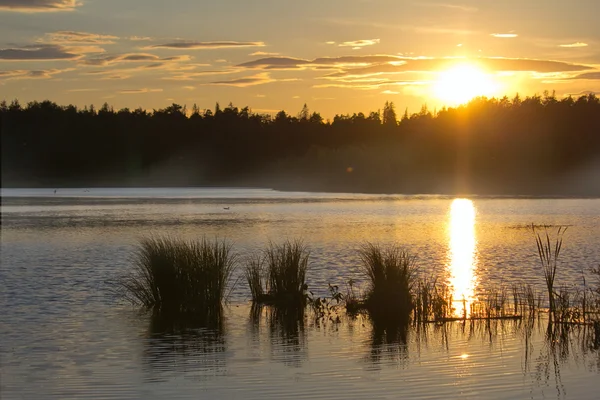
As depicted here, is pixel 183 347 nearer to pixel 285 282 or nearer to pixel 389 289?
pixel 285 282

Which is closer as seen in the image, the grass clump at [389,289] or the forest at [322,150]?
the grass clump at [389,289]

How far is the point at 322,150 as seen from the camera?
93000 millimetres

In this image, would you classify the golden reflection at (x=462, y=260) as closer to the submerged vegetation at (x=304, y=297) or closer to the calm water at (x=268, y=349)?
the calm water at (x=268, y=349)

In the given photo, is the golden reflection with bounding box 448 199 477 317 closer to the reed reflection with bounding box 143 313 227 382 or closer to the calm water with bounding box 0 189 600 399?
the calm water with bounding box 0 189 600 399

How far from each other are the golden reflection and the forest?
1207 cm

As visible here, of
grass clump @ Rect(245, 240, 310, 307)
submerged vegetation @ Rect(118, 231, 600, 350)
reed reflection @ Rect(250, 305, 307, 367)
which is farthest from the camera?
grass clump @ Rect(245, 240, 310, 307)

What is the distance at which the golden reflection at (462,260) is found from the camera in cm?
1589

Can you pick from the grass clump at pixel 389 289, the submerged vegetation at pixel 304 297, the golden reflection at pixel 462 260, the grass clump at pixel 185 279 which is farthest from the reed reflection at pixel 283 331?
the golden reflection at pixel 462 260

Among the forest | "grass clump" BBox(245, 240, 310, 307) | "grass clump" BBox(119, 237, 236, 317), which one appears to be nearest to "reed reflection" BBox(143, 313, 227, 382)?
"grass clump" BBox(119, 237, 236, 317)

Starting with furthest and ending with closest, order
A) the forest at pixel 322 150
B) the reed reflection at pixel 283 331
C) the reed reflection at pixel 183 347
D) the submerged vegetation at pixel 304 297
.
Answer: the forest at pixel 322 150
the submerged vegetation at pixel 304 297
the reed reflection at pixel 283 331
the reed reflection at pixel 183 347

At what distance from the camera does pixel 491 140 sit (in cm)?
8612

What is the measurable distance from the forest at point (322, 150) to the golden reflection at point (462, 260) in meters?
12.1

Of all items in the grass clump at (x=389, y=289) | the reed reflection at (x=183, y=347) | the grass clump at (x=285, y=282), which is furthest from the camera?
the grass clump at (x=285, y=282)

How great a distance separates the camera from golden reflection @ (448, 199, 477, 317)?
15.9m
